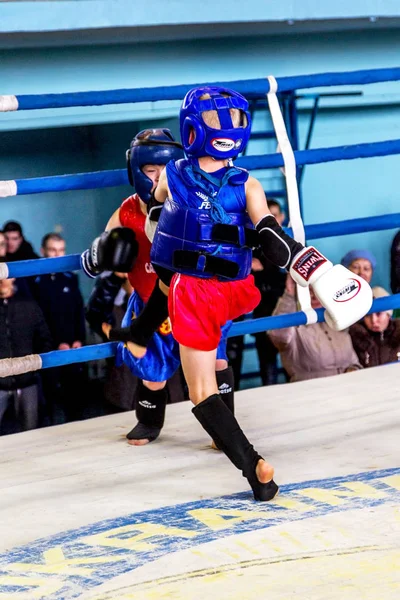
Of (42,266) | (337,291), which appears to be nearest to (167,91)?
(42,266)

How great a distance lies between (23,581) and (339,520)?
0.75m

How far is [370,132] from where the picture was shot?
6.46m

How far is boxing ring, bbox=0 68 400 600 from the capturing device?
2119mm

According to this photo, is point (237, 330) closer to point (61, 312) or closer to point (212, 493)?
point (212, 493)

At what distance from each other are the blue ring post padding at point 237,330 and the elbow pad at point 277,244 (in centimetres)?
84

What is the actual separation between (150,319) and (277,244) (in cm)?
62

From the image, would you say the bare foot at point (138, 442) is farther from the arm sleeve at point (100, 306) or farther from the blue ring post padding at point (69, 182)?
the blue ring post padding at point (69, 182)

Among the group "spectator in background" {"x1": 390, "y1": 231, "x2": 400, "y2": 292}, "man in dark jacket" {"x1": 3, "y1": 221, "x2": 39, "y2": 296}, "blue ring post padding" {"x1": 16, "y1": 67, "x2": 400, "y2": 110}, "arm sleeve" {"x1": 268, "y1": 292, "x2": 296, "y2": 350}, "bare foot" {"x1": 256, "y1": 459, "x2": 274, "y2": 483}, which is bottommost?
"bare foot" {"x1": 256, "y1": 459, "x2": 274, "y2": 483}

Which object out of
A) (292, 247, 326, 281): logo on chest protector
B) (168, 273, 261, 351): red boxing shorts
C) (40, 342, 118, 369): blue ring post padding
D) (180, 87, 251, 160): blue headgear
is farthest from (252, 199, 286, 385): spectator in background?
(292, 247, 326, 281): logo on chest protector

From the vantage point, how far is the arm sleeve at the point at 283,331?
4.77 m

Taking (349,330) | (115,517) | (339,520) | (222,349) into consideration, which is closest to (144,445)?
(222,349)

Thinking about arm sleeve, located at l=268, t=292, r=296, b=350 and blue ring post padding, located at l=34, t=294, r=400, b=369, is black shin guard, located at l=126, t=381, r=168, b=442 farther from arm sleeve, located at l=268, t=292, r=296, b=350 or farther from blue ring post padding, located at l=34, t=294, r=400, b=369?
arm sleeve, located at l=268, t=292, r=296, b=350

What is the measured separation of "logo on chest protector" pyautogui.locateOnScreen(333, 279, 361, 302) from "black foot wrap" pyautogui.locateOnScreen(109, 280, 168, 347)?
2.31 feet

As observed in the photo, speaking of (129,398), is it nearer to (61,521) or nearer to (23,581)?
(61,521)
